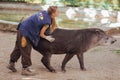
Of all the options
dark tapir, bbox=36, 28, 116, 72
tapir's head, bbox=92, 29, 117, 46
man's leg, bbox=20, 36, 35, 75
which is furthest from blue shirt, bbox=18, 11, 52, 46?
tapir's head, bbox=92, 29, 117, 46

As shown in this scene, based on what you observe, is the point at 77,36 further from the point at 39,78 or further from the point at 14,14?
the point at 14,14

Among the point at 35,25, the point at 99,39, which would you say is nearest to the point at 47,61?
the point at 35,25

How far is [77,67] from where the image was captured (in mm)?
8789

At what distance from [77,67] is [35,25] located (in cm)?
155

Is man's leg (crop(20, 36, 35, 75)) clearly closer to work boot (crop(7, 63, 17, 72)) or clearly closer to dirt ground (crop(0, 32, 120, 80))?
dirt ground (crop(0, 32, 120, 80))

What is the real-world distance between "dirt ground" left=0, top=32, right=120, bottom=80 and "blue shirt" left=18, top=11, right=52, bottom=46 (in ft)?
2.35

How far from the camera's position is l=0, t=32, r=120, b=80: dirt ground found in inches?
309

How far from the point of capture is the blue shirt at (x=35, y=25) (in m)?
7.71

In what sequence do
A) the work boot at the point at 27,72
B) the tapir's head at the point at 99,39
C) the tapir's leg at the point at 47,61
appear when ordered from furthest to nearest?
the tapir's head at the point at 99,39, the tapir's leg at the point at 47,61, the work boot at the point at 27,72

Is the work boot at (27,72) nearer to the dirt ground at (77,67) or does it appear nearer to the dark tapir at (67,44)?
the dirt ground at (77,67)

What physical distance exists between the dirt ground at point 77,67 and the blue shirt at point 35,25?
0.72 m

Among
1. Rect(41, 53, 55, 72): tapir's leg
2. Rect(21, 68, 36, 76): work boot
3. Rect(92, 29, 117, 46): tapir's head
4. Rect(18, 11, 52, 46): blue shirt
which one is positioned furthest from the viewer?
Rect(92, 29, 117, 46): tapir's head

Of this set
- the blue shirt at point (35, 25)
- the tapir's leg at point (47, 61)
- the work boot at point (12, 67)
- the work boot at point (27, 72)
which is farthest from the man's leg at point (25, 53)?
the tapir's leg at point (47, 61)

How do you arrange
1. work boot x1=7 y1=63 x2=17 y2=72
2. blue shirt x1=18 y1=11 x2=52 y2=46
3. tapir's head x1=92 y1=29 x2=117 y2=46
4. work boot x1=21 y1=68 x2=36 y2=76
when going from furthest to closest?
1. tapir's head x1=92 y1=29 x2=117 y2=46
2. work boot x1=7 y1=63 x2=17 y2=72
3. work boot x1=21 y1=68 x2=36 y2=76
4. blue shirt x1=18 y1=11 x2=52 y2=46
